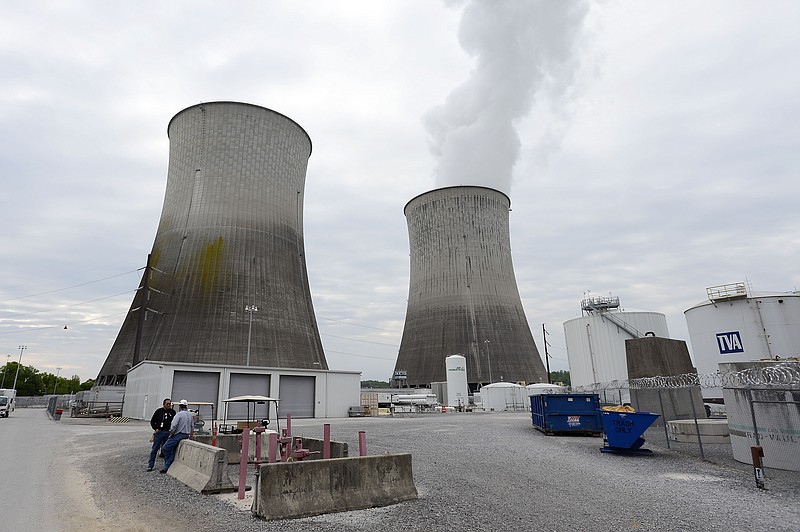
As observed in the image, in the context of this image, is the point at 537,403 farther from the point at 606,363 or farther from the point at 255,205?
the point at 255,205

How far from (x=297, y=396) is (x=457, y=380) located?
1513 cm

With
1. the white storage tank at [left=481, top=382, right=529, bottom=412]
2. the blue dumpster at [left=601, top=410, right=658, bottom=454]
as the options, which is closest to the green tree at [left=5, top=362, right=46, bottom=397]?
the white storage tank at [left=481, top=382, right=529, bottom=412]

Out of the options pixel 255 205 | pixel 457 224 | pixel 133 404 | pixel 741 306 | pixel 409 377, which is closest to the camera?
pixel 741 306

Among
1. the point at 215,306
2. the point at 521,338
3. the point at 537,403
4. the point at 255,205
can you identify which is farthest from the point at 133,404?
the point at 521,338

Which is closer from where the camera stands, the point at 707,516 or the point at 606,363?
the point at 707,516

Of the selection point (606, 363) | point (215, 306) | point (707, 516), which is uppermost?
point (215, 306)

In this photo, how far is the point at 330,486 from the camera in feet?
17.9

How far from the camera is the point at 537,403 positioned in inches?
624

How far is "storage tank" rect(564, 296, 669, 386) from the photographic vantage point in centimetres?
2538

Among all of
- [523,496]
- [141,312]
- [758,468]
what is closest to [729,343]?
[758,468]

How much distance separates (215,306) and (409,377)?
66.3 feet

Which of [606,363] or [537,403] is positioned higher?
[606,363]

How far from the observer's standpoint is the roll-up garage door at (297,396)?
24312 mm

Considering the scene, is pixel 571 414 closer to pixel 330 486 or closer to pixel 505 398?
pixel 330 486
